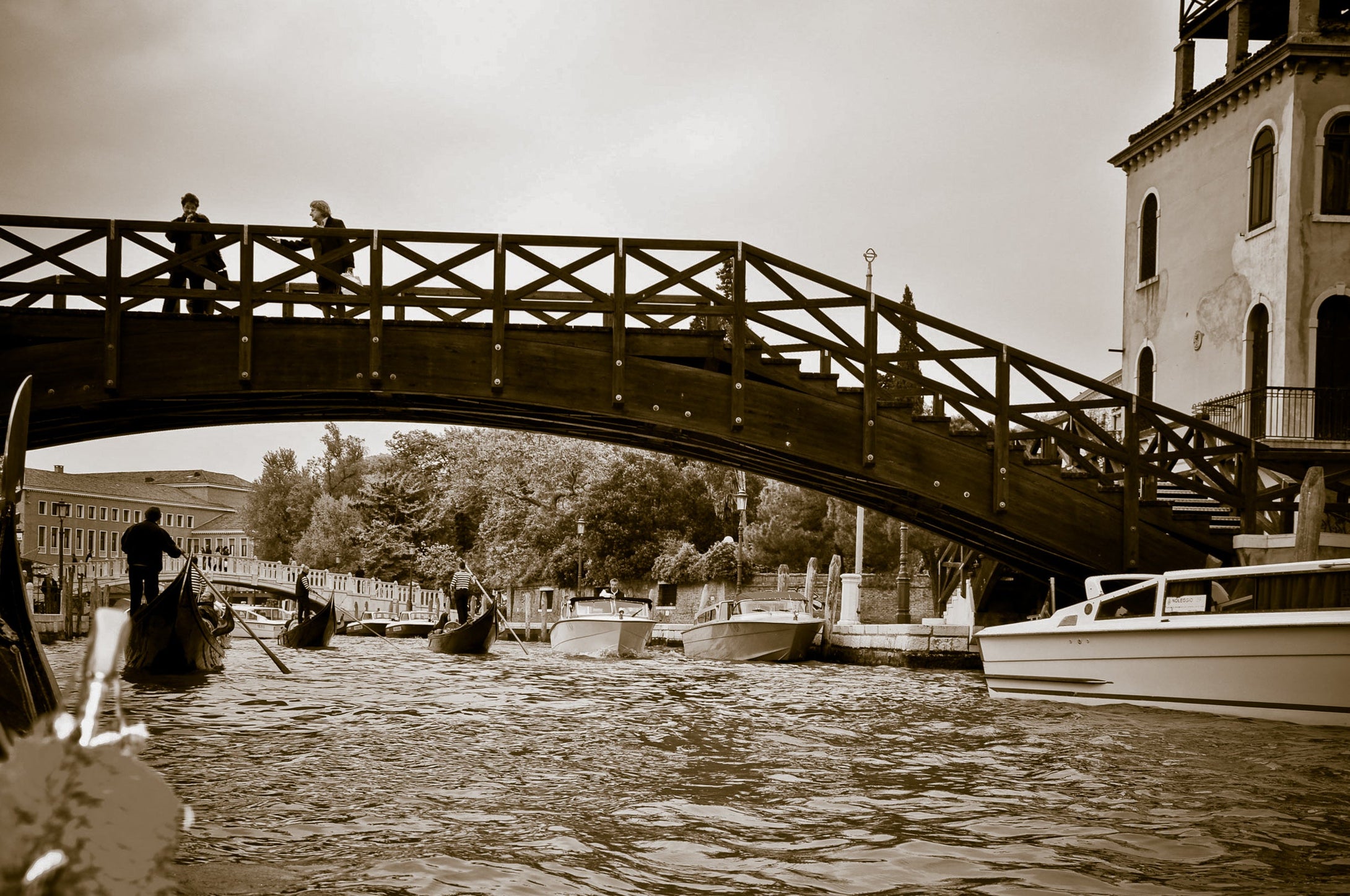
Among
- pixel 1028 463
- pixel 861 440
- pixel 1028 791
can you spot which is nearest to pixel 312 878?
pixel 1028 791

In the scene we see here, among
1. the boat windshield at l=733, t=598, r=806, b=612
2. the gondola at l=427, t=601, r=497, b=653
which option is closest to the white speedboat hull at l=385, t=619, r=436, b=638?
the boat windshield at l=733, t=598, r=806, b=612

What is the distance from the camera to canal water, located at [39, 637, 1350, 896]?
4.38 m

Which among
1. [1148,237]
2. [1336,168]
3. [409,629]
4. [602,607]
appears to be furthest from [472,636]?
[409,629]

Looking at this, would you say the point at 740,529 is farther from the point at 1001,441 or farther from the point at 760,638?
the point at 1001,441

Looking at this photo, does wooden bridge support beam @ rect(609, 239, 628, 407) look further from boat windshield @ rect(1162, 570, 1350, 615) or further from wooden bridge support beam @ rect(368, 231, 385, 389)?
boat windshield @ rect(1162, 570, 1350, 615)

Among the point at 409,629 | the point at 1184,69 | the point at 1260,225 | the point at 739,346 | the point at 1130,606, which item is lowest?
the point at 409,629

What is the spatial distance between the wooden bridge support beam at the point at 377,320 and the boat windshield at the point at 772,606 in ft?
43.8

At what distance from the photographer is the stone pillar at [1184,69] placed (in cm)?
1927

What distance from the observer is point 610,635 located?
22.5m

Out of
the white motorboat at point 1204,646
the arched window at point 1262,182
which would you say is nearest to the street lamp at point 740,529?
the arched window at point 1262,182

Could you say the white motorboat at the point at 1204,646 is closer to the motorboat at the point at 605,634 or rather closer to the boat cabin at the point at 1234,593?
the boat cabin at the point at 1234,593

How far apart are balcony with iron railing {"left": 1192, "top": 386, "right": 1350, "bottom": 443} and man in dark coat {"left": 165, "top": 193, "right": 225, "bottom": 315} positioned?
12136 millimetres

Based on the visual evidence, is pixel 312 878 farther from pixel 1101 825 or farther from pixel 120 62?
pixel 120 62

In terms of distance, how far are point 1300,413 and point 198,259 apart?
502 inches
